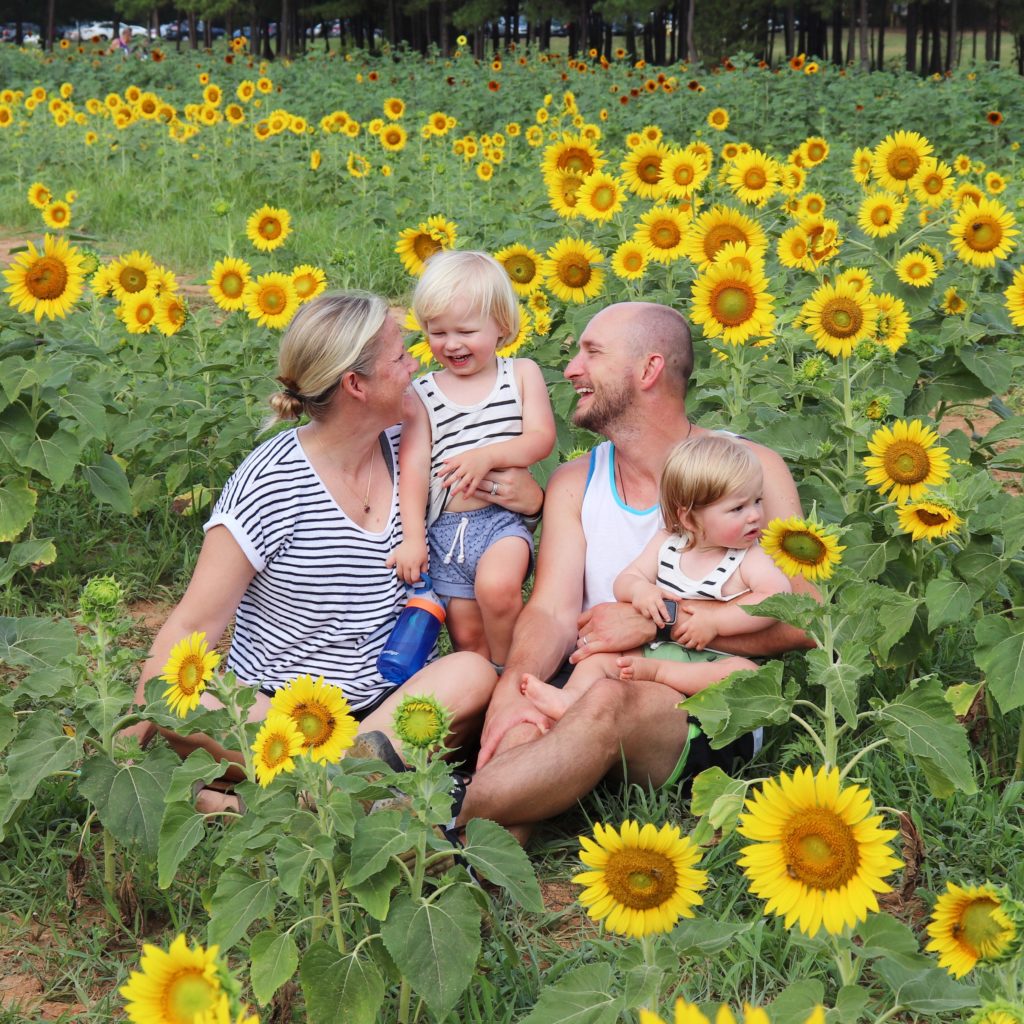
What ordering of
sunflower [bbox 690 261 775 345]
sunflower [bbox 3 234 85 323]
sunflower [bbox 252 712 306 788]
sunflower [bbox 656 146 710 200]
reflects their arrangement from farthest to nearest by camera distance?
sunflower [bbox 656 146 710 200], sunflower [bbox 3 234 85 323], sunflower [bbox 690 261 775 345], sunflower [bbox 252 712 306 788]

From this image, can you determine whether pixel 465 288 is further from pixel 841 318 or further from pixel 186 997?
pixel 186 997

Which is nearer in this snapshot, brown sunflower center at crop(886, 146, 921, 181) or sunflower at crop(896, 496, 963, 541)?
sunflower at crop(896, 496, 963, 541)

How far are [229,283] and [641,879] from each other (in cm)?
326

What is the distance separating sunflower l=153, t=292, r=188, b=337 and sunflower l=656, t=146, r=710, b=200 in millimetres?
1774

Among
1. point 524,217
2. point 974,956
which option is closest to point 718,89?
point 524,217

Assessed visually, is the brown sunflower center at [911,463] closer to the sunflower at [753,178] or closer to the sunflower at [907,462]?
the sunflower at [907,462]

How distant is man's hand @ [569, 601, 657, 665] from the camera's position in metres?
3.16

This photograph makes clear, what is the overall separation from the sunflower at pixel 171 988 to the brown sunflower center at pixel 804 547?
1293 mm

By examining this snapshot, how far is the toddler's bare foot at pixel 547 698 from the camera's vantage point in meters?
3.01

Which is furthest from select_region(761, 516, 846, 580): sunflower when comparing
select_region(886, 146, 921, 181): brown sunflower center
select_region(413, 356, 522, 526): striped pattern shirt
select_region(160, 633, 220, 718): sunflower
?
select_region(886, 146, 921, 181): brown sunflower center

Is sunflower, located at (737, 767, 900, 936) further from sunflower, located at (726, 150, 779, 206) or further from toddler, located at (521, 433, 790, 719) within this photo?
sunflower, located at (726, 150, 779, 206)

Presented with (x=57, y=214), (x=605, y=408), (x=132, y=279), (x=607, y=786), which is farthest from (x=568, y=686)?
(x=57, y=214)

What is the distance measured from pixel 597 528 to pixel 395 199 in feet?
21.3

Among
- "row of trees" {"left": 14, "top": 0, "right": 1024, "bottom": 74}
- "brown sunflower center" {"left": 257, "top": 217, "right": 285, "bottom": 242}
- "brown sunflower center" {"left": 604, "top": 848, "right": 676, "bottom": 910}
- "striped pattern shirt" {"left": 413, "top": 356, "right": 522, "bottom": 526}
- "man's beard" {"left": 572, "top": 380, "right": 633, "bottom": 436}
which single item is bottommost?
"brown sunflower center" {"left": 604, "top": 848, "right": 676, "bottom": 910}
